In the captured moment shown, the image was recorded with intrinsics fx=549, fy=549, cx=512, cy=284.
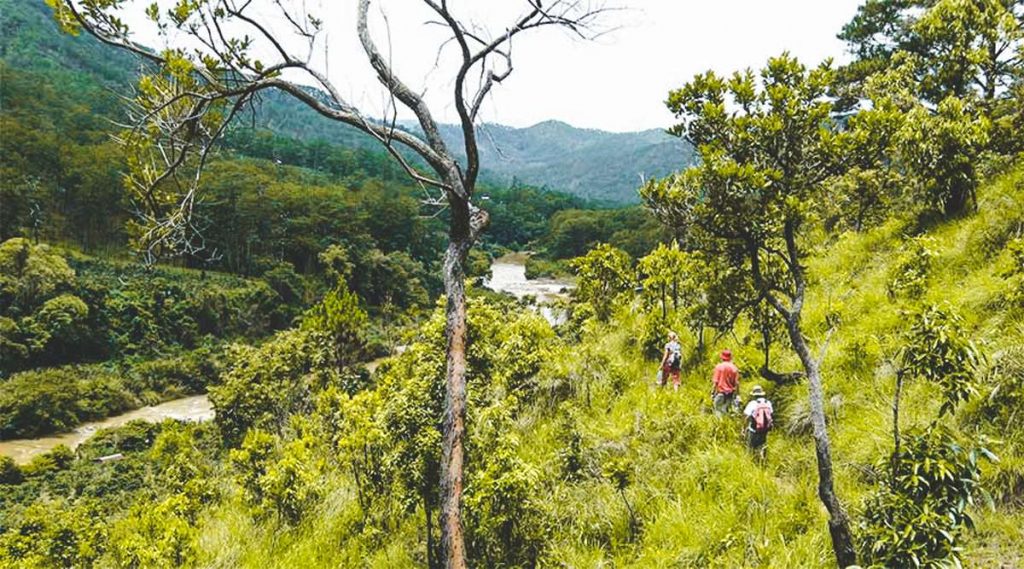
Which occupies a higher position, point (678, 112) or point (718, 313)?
point (678, 112)

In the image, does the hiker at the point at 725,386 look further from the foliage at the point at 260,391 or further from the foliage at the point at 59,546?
the foliage at the point at 260,391

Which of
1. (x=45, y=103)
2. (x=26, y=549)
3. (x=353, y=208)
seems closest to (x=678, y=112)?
(x=26, y=549)

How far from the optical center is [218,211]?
5378 cm

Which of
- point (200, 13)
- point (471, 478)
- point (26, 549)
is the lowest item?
point (26, 549)

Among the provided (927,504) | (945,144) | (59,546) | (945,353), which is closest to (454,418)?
(927,504)

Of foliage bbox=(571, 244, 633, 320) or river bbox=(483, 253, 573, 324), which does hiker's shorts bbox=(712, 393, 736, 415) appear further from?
river bbox=(483, 253, 573, 324)

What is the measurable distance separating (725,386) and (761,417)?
3.40 ft

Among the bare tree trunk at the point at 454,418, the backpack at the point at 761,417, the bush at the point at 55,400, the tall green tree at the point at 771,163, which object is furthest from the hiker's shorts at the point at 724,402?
the bush at the point at 55,400

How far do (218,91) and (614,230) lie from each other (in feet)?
248

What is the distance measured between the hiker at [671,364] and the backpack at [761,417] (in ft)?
7.24

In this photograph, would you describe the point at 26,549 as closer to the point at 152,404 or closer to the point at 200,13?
the point at 200,13

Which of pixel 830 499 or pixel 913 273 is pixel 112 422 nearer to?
pixel 830 499

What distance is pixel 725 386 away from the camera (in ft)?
23.4

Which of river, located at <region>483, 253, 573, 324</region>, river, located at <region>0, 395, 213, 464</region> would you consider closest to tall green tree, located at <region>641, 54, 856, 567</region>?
river, located at <region>0, 395, 213, 464</region>
